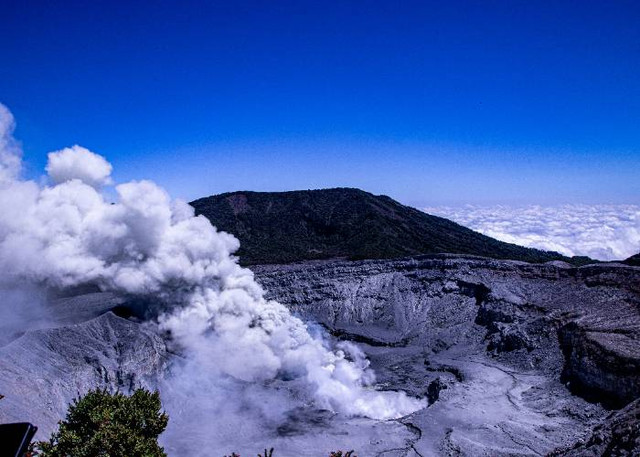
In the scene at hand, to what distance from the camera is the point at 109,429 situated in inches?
934

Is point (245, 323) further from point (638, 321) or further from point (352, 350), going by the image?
point (638, 321)

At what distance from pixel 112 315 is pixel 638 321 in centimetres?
5838

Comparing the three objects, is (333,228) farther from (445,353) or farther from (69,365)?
(69,365)

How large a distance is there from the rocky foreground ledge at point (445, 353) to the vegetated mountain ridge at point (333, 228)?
22.0 meters

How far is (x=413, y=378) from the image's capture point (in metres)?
56.4

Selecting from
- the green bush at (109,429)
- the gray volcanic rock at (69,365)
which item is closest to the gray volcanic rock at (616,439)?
the green bush at (109,429)

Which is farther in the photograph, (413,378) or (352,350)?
(352,350)

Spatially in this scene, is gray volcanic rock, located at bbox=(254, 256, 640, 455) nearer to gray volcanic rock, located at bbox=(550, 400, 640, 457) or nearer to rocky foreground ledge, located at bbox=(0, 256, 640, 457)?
rocky foreground ledge, located at bbox=(0, 256, 640, 457)

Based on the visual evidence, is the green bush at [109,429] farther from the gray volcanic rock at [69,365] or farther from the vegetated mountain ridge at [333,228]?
the vegetated mountain ridge at [333,228]

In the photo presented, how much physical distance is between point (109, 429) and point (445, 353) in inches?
1963

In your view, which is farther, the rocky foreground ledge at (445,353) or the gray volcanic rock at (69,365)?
the rocky foreground ledge at (445,353)

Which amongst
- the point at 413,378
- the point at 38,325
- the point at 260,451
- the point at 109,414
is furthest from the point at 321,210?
the point at 109,414

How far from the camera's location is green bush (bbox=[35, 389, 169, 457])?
2295 cm

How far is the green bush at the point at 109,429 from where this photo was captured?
2295 cm
